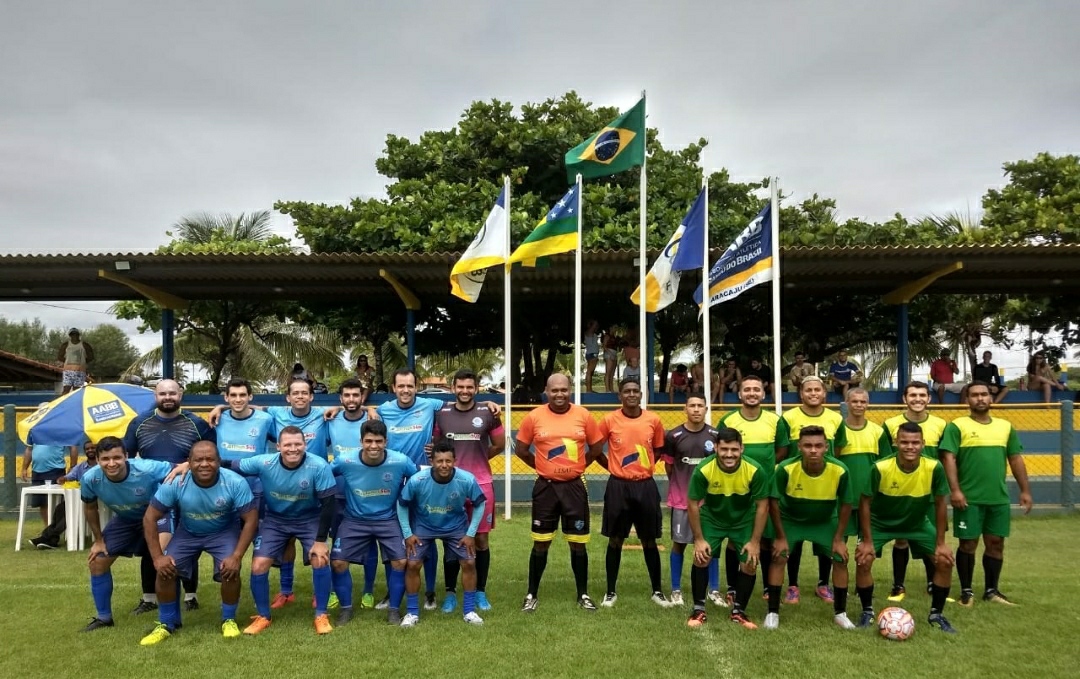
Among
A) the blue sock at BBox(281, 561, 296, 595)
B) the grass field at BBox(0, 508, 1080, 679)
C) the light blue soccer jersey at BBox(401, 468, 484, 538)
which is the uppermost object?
the light blue soccer jersey at BBox(401, 468, 484, 538)

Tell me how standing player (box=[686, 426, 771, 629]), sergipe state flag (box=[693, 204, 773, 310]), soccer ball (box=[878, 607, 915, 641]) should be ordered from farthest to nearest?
sergipe state flag (box=[693, 204, 773, 310]) → standing player (box=[686, 426, 771, 629]) → soccer ball (box=[878, 607, 915, 641])

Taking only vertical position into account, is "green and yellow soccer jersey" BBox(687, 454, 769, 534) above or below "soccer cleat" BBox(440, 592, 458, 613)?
above

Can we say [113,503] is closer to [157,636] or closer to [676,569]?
[157,636]

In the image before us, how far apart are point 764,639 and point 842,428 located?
1826 millimetres

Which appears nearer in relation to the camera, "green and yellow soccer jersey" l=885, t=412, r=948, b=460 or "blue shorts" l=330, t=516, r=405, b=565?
"blue shorts" l=330, t=516, r=405, b=565

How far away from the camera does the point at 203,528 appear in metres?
5.35

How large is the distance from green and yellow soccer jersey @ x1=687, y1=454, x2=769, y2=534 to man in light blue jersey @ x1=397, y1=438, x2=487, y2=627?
1.70 meters

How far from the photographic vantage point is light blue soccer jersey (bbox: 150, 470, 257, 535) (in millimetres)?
5258

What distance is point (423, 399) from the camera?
6320 millimetres

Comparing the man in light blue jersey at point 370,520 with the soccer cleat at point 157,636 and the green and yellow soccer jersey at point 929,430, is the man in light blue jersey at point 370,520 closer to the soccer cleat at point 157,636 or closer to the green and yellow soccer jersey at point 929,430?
the soccer cleat at point 157,636

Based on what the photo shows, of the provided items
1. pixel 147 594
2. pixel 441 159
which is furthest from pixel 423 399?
pixel 441 159

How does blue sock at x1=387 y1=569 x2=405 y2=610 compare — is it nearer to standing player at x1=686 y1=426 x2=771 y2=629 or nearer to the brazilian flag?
standing player at x1=686 y1=426 x2=771 y2=629

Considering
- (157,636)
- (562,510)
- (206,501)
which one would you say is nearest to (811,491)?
(562,510)

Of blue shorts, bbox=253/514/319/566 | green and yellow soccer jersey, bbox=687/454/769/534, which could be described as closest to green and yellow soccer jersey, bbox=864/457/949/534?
green and yellow soccer jersey, bbox=687/454/769/534
